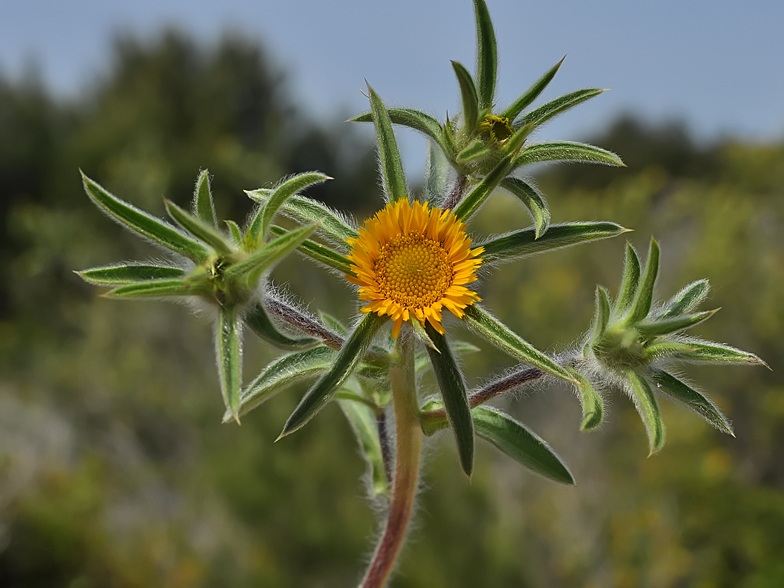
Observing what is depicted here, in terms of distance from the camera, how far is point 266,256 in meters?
1.04

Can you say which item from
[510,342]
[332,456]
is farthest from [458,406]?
[332,456]

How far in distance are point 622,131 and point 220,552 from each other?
91.1ft

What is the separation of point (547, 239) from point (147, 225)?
0.79 meters

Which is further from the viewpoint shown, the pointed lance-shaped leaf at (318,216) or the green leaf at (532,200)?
the pointed lance-shaped leaf at (318,216)

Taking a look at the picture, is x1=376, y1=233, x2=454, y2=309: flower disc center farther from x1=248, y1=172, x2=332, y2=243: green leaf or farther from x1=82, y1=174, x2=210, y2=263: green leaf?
x1=82, y1=174, x2=210, y2=263: green leaf

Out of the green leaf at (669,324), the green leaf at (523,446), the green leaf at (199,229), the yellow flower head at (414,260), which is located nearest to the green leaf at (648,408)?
the green leaf at (669,324)

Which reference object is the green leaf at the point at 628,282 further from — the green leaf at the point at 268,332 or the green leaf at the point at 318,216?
the green leaf at the point at 268,332

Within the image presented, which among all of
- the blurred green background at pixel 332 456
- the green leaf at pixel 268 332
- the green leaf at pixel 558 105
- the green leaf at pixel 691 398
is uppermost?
the green leaf at pixel 558 105

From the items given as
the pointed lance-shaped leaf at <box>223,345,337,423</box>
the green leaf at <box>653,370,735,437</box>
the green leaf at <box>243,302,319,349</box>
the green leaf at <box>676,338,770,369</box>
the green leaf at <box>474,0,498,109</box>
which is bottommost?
the pointed lance-shaped leaf at <box>223,345,337,423</box>

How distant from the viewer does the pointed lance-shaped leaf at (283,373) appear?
1197 millimetres

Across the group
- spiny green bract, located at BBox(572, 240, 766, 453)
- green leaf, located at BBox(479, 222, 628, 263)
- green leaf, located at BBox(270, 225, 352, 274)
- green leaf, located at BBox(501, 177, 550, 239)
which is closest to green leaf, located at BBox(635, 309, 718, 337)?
spiny green bract, located at BBox(572, 240, 766, 453)

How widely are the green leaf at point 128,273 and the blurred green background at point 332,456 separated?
35.7 inches

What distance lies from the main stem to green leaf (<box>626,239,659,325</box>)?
512 mm

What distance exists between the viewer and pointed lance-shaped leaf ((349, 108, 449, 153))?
1357 millimetres
